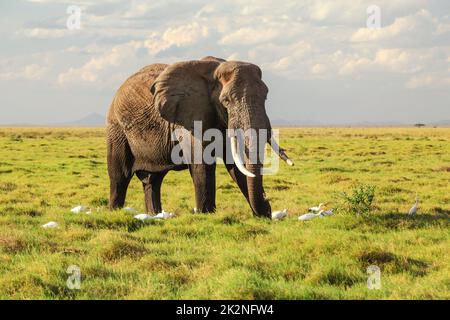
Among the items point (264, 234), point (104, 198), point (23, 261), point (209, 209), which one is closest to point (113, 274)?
point (23, 261)

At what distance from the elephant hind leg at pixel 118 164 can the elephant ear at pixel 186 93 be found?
2291 mm

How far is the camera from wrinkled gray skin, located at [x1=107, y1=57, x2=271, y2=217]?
11.9m

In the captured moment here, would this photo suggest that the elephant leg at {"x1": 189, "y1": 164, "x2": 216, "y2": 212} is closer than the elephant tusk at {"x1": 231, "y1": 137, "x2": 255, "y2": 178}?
No

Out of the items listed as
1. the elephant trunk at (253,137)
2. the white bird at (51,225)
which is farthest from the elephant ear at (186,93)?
the white bird at (51,225)

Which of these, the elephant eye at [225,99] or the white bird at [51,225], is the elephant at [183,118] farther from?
the white bird at [51,225]

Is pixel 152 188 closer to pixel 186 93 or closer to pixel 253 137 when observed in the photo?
pixel 186 93

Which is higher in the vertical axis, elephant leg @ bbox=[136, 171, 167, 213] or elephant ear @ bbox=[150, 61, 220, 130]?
elephant ear @ bbox=[150, 61, 220, 130]

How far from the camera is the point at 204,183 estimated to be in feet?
41.2

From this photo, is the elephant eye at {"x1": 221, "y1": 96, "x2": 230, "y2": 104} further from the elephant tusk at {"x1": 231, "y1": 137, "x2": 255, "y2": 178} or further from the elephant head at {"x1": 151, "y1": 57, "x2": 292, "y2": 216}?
the elephant tusk at {"x1": 231, "y1": 137, "x2": 255, "y2": 178}

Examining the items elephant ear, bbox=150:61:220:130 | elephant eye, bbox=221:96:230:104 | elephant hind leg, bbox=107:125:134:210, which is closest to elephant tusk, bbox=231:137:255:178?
elephant eye, bbox=221:96:230:104

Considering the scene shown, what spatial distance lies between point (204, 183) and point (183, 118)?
154 cm

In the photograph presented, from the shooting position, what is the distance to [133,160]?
607 inches

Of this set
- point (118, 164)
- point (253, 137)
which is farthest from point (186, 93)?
point (118, 164)
